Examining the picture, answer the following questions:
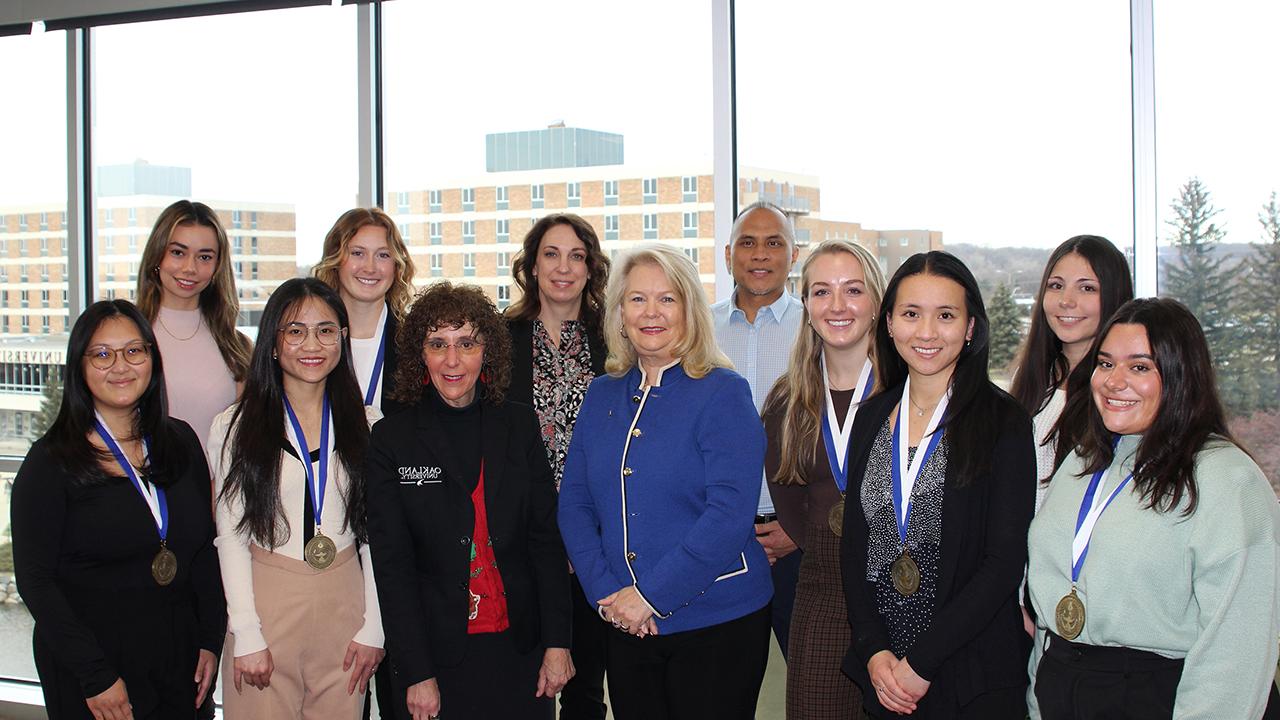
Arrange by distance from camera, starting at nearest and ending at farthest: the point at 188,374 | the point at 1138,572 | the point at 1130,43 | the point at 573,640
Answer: the point at 1138,572
the point at 573,640
the point at 188,374
the point at 1130,43

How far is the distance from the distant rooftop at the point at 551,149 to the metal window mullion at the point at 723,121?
484 millimetres

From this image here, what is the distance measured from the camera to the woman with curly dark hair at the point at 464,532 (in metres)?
2.68

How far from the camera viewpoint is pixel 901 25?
4.29 m

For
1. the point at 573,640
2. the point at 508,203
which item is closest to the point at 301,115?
the point at 508,203

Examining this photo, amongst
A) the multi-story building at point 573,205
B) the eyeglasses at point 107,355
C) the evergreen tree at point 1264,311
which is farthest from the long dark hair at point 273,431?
the evergreen tree at point 1264,311

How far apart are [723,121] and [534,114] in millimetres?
954

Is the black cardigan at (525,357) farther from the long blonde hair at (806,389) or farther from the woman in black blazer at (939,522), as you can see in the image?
the woman in black blazer at (939,522)

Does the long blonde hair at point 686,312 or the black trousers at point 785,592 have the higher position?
the long blonde hair at point 686,312

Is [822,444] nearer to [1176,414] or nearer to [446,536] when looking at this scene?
[1176,414]

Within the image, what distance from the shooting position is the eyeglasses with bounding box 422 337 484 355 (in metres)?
2.80

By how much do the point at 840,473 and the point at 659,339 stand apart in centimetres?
66

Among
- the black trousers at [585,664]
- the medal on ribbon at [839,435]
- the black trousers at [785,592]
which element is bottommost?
the black trousers at [585,664]

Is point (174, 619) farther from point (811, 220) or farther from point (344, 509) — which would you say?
point (811, 220)

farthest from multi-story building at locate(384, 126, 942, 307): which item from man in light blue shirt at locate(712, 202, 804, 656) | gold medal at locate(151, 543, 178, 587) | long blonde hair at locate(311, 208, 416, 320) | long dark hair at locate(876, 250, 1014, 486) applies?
gold medal at locate(151, 543, 178, 587)
